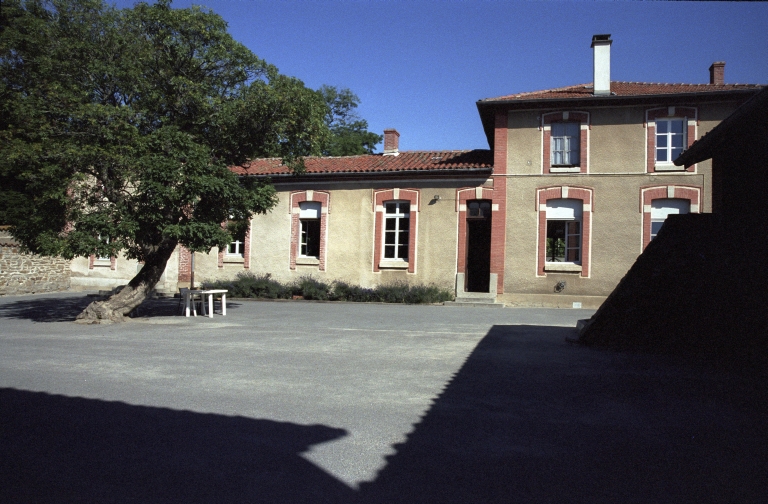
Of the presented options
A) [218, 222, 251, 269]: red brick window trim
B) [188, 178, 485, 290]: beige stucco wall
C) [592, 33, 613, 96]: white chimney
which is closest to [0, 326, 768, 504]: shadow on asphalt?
[188, 178, 485, 290]: beige stucco wall

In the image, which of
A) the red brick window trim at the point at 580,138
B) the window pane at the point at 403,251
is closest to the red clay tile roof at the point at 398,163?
the red brick window trim at the point at 580,138

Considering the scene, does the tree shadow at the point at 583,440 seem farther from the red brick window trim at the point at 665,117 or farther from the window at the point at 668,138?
the window at the point at 668,138

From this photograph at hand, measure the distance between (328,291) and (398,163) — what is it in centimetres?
494

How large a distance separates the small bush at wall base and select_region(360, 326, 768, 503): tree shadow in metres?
11.2

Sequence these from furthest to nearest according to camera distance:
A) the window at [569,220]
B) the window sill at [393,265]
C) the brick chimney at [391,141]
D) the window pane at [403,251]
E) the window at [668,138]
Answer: the brick chimney at [391,141] → the window pane at [403,251] → the window sill at [393,265] → the window at [569,220] → the window at [668,138]

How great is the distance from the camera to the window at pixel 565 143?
18609 mm

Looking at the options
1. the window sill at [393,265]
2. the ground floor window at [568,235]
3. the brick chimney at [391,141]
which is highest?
the brick chimney at [391,141]

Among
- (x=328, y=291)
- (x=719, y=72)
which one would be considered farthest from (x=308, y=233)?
(x=719, y=72)

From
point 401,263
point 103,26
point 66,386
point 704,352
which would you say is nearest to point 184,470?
point 66,386

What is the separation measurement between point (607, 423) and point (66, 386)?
5.36 m

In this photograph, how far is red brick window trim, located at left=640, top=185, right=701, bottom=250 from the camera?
17781 mm

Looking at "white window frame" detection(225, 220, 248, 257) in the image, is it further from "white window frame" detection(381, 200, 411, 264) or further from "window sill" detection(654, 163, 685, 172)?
"window sill" detection(654, 163, 685, 172)

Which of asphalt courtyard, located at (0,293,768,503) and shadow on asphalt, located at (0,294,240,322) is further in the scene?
shadow on asphalt, located at (0,294,240,322)

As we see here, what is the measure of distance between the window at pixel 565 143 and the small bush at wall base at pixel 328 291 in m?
5.43
